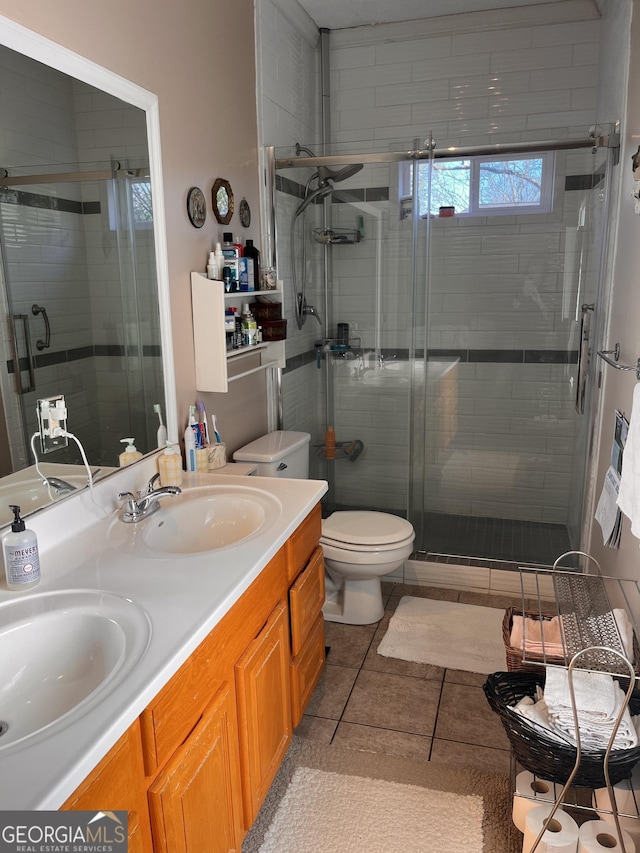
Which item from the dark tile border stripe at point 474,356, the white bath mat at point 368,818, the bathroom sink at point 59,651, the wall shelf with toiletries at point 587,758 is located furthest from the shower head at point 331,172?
the white bath mat at point 368,818

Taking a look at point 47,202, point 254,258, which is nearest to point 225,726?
point 47,202

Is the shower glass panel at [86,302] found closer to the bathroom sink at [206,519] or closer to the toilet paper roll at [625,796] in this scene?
the bathroom sink at [206,519]

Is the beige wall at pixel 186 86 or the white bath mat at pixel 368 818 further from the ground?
the beige wall at pixel 186 86

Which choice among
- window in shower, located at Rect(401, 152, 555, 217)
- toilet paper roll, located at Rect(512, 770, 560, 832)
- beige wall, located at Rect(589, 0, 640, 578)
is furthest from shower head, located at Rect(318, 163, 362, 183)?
toilet paper roll, located at Rect(512, 770, 560, 832)

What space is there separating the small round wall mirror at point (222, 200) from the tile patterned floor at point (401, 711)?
6.14ft

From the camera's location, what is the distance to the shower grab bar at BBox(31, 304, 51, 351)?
1.65 m

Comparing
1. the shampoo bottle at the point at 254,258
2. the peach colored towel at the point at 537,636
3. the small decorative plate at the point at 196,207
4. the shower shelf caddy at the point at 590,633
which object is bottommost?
the peach colored towel at the point at 537,636

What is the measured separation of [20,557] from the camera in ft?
4.91

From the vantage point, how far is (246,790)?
5.62 ft

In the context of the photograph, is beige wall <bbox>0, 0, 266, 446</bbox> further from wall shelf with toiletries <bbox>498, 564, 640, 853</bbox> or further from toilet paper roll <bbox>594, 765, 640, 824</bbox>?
toilet paper roll <bbox>594, 765, 640, 824</bbox>

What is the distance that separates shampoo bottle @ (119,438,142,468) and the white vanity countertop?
0.03 metres

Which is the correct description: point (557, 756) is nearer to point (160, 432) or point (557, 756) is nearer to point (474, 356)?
point (160, 432)

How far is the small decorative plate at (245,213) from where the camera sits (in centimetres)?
299

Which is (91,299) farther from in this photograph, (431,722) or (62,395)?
(431,722)
